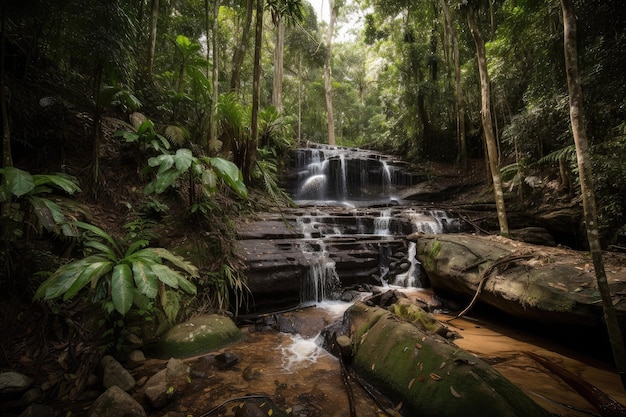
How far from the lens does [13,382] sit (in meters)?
2.32

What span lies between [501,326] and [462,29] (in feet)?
42.4

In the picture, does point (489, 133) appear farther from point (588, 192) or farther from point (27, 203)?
point (27, 203)

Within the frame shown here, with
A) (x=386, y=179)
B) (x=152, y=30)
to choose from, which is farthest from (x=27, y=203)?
(x=386, y=179)

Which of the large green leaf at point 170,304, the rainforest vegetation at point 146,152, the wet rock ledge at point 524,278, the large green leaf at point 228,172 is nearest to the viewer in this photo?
the rainforest vegetation at point 146,152

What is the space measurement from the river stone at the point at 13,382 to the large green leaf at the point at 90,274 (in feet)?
2.80

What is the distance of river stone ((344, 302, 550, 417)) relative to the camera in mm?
1895

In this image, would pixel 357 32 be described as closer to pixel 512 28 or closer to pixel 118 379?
pixel 512 28

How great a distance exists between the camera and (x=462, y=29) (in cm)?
1217

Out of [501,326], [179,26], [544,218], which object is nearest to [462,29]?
[544,218]

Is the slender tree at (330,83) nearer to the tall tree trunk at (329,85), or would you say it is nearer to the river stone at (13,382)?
the tall tree trunk at (329,85)

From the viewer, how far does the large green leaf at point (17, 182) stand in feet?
8.04

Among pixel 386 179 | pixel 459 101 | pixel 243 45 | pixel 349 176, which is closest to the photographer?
pixel 243 45

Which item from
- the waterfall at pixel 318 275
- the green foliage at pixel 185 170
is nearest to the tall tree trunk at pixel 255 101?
the waterfall at pixel 318 275

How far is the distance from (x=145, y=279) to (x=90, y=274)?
1.35 ft
